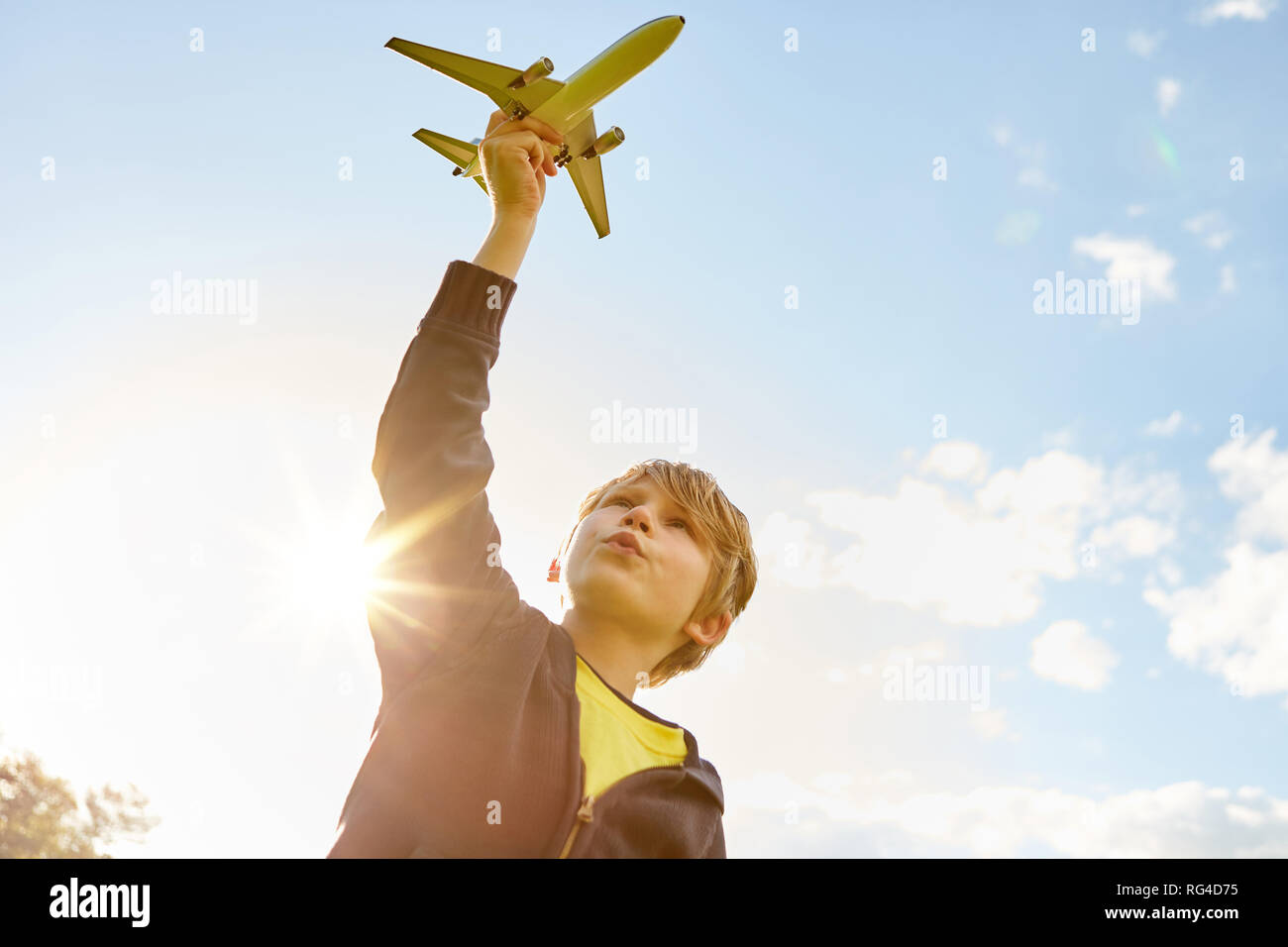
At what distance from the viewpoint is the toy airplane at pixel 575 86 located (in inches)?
451

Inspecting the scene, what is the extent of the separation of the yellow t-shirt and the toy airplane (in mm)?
8998

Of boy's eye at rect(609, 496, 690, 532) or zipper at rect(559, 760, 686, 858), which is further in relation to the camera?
boy's eye at rect(609, 496, 690, 532)

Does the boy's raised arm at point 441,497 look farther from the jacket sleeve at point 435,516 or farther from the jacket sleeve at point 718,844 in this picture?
the jacket sleeve at point 718,844

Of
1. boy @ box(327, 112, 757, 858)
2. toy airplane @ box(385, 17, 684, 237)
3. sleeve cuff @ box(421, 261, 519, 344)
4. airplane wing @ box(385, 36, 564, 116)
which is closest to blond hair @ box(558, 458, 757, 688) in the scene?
boy @ box(327, 112, 757, 858)

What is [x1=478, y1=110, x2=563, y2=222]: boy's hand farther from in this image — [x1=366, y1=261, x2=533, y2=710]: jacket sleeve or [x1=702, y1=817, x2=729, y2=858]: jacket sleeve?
[x1=702, y1=817, x2=729, y2=858]: jacket sleeve

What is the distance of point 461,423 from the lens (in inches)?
146

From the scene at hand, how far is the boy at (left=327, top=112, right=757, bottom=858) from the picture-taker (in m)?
3.35

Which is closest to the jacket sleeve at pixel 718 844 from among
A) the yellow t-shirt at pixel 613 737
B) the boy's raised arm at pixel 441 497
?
the yellow t-shirt at pixel 613 737

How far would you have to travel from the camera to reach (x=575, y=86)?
11320mm
